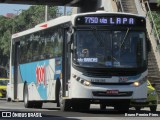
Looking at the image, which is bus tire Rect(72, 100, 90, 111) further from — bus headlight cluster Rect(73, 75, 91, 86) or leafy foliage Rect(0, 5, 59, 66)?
leafy foliage Rect(0, 5, 59, 66)

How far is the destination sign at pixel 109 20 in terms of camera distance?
22.0m

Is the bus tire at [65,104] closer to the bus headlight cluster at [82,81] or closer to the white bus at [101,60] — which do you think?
the white bus at [101,60]

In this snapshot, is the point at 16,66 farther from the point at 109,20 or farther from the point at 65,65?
the point at 109,20

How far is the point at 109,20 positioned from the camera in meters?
22.2

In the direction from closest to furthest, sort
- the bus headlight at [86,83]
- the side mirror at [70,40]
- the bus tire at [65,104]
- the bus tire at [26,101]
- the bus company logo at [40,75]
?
the bus headlight at [86,83] → the side mirror at [70,40] → the bus tire at [65,104] → the bus company logo at [40,75] → the bus tire at [26,101]

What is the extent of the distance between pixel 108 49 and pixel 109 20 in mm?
1133

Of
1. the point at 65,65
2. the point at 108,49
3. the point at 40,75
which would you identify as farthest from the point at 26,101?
the point at 108,49

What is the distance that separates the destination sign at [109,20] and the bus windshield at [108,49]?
0.33m

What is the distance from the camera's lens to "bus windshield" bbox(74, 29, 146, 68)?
70.7ft

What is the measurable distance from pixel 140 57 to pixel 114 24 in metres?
1.48

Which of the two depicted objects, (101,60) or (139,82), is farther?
(139,82)

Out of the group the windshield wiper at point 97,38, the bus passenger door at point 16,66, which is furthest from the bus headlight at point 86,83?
the bus passenger door at point 16,66

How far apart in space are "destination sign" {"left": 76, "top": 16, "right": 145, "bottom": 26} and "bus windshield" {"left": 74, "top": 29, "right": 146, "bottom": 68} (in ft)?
1.08

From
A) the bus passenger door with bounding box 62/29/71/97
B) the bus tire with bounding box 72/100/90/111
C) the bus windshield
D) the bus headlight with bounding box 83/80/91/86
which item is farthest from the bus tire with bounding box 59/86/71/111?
the bus windshield
